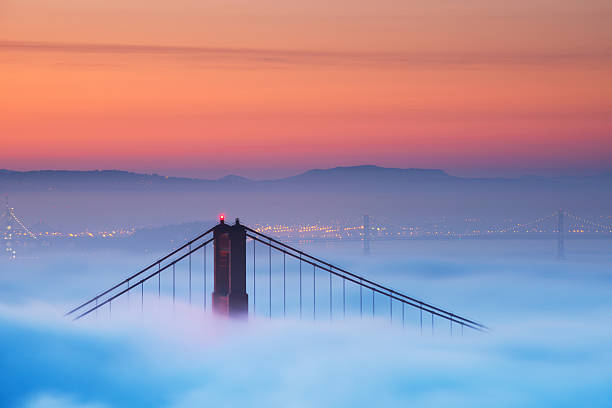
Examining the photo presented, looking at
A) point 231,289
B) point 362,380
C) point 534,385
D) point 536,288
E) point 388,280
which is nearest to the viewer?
point 231,289

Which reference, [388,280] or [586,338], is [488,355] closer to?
[586,338]

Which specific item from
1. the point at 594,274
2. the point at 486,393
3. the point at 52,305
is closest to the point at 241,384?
the point at 486,393

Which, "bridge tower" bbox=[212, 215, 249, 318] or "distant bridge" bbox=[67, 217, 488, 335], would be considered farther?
"distant bridge" bbox=[67, 217, 488, 335]

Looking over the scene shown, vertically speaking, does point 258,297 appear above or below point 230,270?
below

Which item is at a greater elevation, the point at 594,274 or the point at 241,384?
the point at 594,274

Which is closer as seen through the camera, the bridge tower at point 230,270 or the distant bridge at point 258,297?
the bridge tower at point 230,270

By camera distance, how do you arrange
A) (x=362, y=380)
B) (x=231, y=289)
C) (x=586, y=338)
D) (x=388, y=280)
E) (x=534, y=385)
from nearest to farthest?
(x=231, y=289)
(x=534, y=385)
(x=362, y=380)
(x=586, y=338)
(x=388, y=280)

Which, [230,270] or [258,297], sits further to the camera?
[258,297]

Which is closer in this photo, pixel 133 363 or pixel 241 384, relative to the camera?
pixel 241 384
